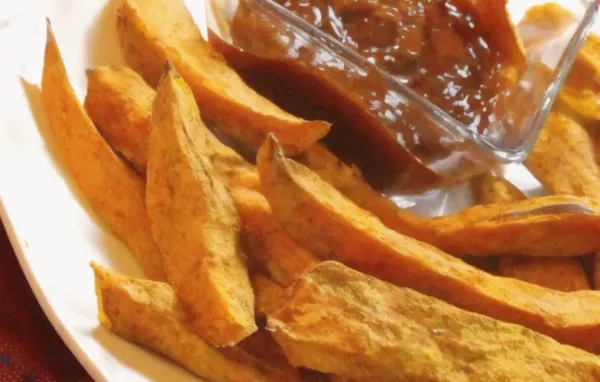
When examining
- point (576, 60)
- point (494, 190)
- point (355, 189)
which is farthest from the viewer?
point (576, 60)

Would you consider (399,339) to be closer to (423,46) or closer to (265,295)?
(265,295)

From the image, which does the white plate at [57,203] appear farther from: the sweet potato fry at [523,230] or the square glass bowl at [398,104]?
the sweet potato fry at [523,230]

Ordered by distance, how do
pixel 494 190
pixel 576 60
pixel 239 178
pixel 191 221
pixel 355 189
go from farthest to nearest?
pixel 576 60 → pixel 494 190 → pixel 355 189 → pixel 239 178 → pixel 191 221

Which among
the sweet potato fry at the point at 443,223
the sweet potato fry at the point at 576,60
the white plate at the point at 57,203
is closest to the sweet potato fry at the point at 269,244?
the sweet potato fry at the point at 443,223

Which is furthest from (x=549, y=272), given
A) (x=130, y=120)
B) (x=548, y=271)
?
(x=130, y=120)

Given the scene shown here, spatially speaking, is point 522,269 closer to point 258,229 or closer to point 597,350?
point 597,350

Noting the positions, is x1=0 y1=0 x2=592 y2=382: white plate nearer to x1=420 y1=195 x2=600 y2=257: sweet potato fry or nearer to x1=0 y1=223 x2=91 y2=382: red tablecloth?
x1=0 y1=223 x2=91 y2=382: red tablecloth

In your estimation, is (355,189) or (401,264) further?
(355,189)

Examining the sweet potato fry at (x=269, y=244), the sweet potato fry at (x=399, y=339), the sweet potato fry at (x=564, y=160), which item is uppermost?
the sweet potato fry at (x=564, y=160)
